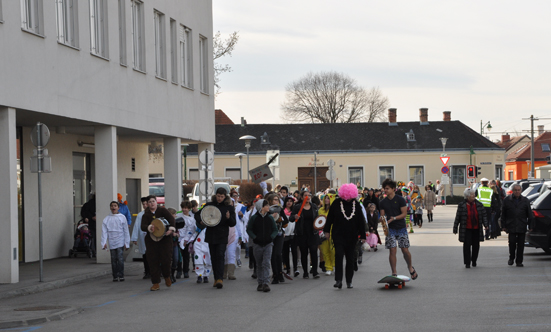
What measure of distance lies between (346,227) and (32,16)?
818cm

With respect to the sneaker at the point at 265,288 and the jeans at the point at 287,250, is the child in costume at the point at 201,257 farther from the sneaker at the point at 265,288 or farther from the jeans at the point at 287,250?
the sneaker at the point at 265,288

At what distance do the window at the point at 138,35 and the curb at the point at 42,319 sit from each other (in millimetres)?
11872

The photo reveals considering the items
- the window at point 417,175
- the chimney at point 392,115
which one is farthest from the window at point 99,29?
the chimney at point 392,115

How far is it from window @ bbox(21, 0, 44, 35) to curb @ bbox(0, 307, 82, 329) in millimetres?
7149

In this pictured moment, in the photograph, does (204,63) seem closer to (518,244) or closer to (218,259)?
(518,244)

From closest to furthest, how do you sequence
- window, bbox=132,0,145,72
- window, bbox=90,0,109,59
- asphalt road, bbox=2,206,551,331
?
asphalt road, bbox=2,206,551,331 → window, bbox=90,0,109,59 → window, bbox=132,0,145,72

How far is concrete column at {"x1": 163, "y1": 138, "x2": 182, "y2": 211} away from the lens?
2512 cm

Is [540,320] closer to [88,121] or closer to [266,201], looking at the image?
[266,201]

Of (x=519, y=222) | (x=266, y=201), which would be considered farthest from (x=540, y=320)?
(x=519, y=222)

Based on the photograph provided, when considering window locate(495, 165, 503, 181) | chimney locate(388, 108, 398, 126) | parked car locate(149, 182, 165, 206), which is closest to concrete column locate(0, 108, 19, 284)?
parked car locate(149, 182, 165, 206)

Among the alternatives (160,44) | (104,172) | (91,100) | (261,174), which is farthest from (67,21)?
(261,174)

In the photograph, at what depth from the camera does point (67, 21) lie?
18.3m

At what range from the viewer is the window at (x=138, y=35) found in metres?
22.2

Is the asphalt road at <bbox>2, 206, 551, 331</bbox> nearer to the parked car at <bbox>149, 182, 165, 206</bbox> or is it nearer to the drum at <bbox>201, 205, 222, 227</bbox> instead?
the drum at <bbox>201, 205, 222, 227</bbox>
